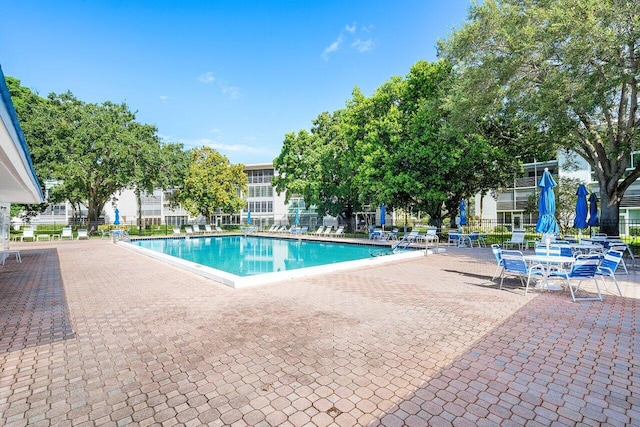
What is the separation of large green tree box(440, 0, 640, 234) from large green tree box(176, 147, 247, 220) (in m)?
25.0

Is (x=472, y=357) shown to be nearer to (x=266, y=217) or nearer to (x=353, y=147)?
(x=353, y=147)

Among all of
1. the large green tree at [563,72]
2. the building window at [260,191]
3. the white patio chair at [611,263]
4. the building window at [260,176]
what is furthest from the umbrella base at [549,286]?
the building window at [260,176]

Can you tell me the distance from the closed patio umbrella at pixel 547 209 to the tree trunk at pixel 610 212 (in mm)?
5959

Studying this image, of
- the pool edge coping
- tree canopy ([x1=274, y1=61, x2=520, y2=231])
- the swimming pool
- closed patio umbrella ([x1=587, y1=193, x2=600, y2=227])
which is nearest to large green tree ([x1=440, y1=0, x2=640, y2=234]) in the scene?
closed patio umbrella ([x1=587, y1=193, x2=600, y2=227])

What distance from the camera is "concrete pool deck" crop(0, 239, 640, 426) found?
270 centimetres

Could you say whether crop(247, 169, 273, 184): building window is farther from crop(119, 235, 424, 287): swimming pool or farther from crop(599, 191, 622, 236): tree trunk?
crop(599, 191, 622, 236): tree trunk

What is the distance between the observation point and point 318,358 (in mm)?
3703

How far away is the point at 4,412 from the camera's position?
8.91 feet

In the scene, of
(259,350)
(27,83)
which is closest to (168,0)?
(259,350)

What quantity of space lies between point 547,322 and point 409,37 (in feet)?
53.5

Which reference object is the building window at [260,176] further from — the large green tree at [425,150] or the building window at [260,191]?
the large green tree at [425,150]

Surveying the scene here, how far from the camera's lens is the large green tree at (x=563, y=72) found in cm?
1056

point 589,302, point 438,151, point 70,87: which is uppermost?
point 70,87

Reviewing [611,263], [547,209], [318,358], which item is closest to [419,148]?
[547,209]
